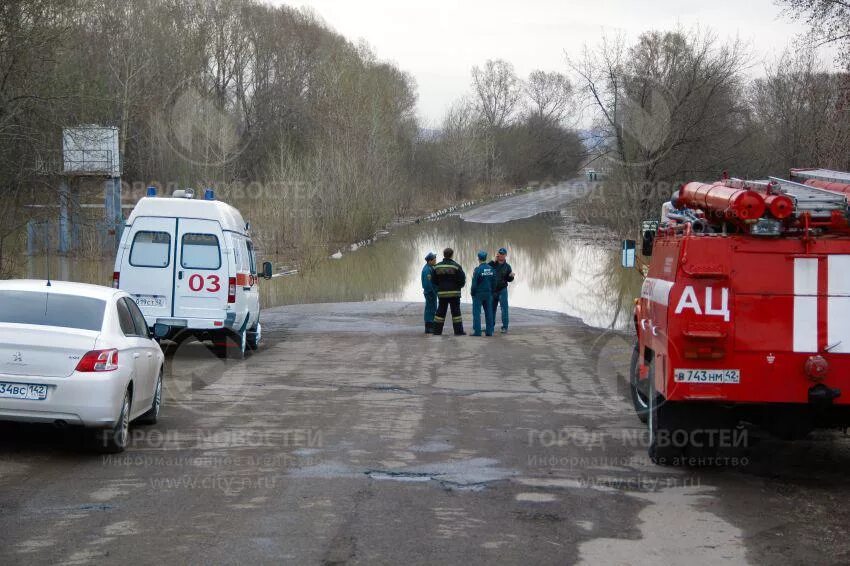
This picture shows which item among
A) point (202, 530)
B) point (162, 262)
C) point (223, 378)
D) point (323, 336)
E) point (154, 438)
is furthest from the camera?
point (323, 336)

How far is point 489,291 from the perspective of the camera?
2231 cm

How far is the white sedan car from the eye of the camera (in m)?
9.19

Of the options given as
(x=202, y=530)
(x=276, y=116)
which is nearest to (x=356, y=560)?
(x=202, y=530)

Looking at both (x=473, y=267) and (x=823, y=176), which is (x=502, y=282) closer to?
(x=823, y=176)

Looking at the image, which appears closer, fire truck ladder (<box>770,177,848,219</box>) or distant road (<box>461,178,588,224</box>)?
fire truck ladder (<box>770,177,848,219</box>)

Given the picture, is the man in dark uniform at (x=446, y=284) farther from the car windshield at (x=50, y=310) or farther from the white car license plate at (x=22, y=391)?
the white car license plate at (x=22, y=391)

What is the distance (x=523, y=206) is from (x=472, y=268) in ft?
182

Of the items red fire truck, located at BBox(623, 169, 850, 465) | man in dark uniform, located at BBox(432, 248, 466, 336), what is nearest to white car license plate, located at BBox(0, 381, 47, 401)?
red fire truck, located at BBox(623, 169, 850, 465)

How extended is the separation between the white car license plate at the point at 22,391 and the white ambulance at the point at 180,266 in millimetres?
8199

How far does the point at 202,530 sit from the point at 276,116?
246 ft

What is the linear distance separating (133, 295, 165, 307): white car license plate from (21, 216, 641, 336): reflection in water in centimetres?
1174

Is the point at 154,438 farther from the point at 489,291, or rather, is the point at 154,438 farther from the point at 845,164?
the point at 845,164

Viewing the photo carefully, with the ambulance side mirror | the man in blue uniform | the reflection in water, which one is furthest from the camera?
the reflection in water

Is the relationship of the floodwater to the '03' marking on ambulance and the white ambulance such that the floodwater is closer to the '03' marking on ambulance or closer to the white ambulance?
the white ambulance
